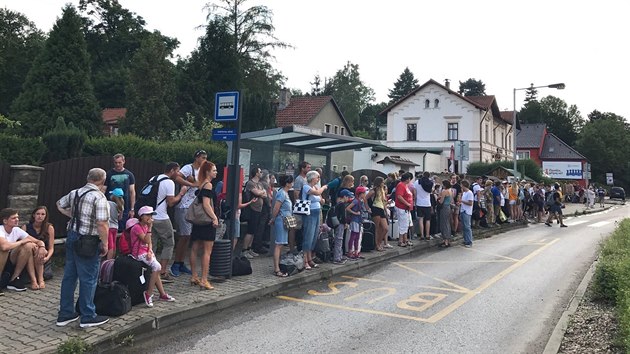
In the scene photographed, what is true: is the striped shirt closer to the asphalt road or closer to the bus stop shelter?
the asphalt road

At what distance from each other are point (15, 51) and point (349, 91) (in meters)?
48.1

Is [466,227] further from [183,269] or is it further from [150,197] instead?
[150,197]

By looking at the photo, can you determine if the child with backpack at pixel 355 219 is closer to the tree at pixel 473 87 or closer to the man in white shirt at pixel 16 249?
the man in white shirt at pixel 16 249

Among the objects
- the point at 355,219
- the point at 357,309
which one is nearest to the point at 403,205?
the point at 355,219

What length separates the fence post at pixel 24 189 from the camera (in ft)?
26.2

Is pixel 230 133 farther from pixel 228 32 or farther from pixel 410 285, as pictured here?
pixel 228 32

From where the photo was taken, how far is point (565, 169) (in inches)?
2542

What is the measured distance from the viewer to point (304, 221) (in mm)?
8633

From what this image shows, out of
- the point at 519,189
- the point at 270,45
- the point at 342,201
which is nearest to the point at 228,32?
the point at 270,45

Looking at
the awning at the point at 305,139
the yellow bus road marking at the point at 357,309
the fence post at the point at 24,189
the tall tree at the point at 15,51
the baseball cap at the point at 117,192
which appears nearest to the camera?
the yellow bus road marking at the point at 357,309

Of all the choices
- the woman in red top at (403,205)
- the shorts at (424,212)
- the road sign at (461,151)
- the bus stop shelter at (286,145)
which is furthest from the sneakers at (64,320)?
the road sign at (461,151)

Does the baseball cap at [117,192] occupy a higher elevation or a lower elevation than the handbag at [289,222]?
higher

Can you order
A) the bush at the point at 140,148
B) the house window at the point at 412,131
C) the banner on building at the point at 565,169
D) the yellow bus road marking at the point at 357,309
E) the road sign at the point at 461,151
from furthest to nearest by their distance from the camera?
the banner on building at the point at 565,169, the house window at the point at 412,131, the road sign at the point at 461,151, the bush at the point at 140,148, the yellow bus road marking at the point at 357,309

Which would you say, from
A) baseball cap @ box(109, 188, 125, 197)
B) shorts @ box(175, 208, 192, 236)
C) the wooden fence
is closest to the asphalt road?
shorts @ box(175, 208, 192, 236)
